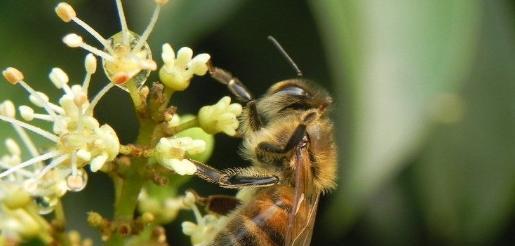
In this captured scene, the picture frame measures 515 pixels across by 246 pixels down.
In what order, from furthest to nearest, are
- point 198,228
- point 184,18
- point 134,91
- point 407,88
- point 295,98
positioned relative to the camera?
1. point 184,18
2. point 407,88
3. point 295,98
4. point 198,228
5. point 134,91

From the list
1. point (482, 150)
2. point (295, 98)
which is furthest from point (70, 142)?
point (482, 150)

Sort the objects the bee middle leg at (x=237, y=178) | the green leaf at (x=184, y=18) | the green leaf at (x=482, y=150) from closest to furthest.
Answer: the bee middle leg at (x=237, y=178) < the green leaf at (x=184, y=18) < the green leaf at (x=482, y=150)

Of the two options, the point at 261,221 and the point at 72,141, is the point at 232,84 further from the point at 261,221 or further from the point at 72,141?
the point at 72,141

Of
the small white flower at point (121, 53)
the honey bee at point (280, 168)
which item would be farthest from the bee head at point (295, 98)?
the small white flower at point (121, 53)

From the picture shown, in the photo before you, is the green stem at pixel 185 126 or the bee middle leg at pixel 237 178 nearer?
the green stem at pixel 185 126

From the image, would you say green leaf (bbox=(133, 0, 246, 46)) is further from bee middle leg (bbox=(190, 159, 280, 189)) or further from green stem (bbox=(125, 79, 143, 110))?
green stem (bbox=(125, 79, 143, 110))

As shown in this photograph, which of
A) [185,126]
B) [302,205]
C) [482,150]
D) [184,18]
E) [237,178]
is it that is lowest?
[482,150]

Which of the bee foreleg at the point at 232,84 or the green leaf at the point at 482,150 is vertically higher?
the bee foreleg at the point at 232,84

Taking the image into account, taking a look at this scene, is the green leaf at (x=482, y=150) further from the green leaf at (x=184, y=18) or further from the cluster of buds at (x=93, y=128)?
the cluster of buds at (x=93, y=128)
